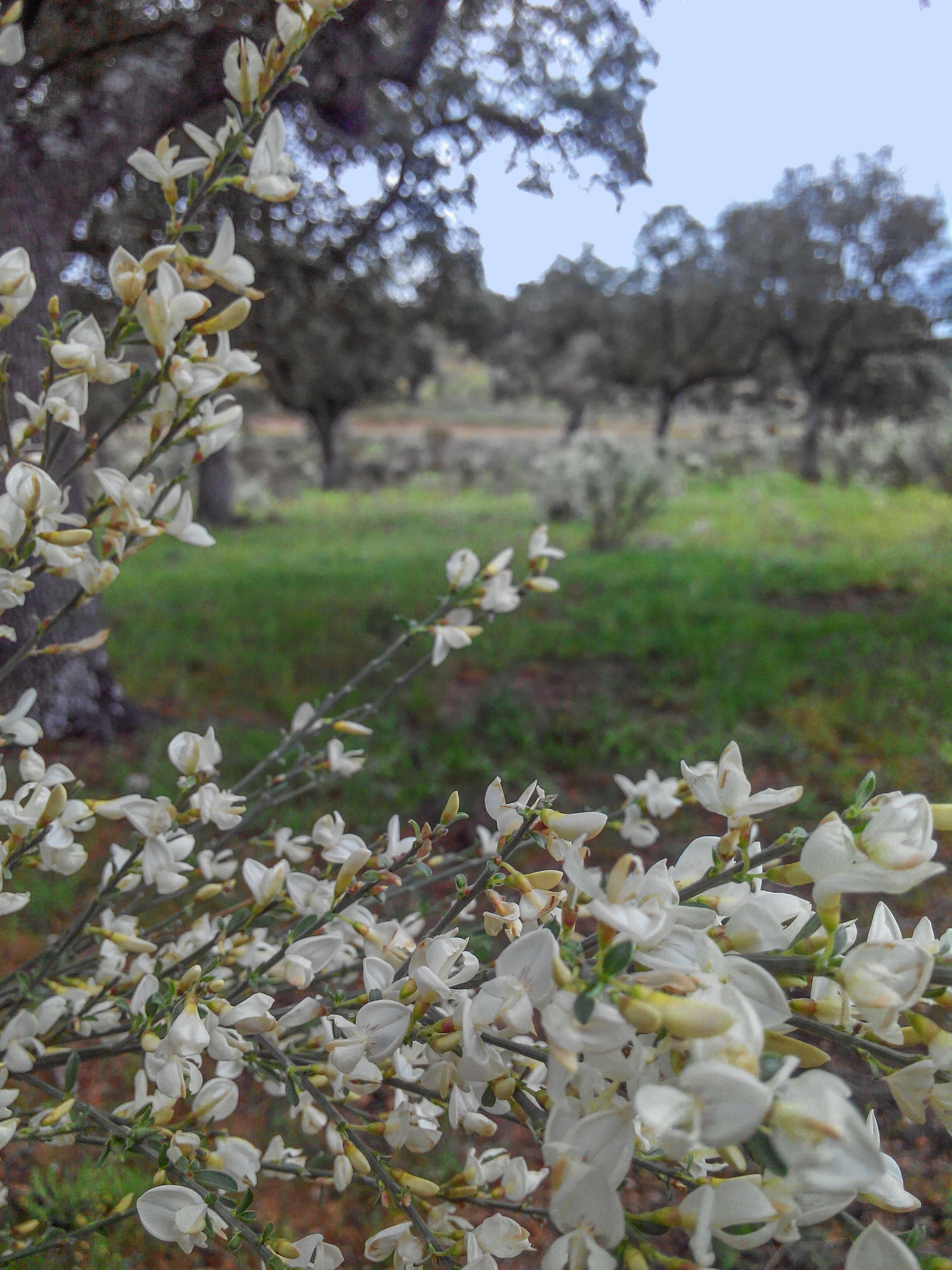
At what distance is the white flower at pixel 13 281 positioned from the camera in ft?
2.87

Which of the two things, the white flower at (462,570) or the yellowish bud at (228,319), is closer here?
the yellowish bud at (228,319)

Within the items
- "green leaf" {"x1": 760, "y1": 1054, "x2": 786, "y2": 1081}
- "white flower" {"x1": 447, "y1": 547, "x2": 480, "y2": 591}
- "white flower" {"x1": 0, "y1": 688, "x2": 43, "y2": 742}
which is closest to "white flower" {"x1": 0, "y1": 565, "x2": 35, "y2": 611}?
"white flower" {"x1": 0, "y1": 688, "x2": 43, "y2": 742}

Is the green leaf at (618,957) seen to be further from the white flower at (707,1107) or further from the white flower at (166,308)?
the white flower at (166,308)

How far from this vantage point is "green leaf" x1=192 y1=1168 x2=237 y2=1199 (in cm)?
78

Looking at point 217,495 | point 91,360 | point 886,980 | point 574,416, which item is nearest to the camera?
point 886,980

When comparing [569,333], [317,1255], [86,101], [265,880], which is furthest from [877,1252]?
[569,333]

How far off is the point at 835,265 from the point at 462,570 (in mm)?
18255

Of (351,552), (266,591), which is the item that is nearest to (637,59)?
(266,591)

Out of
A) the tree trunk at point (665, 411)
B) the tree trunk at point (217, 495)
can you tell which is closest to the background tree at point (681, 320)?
the tree trunk at point (665, 411)

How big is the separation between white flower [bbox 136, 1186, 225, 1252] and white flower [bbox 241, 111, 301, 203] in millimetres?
1045

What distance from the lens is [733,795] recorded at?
742mm

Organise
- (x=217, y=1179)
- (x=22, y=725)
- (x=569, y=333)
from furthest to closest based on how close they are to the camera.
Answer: (x=569, y=333), (x=22, y=725), (x=217, y=1179)

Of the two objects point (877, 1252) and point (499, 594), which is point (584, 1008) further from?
point (499, 594)

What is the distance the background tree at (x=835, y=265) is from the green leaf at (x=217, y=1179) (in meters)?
17.1
